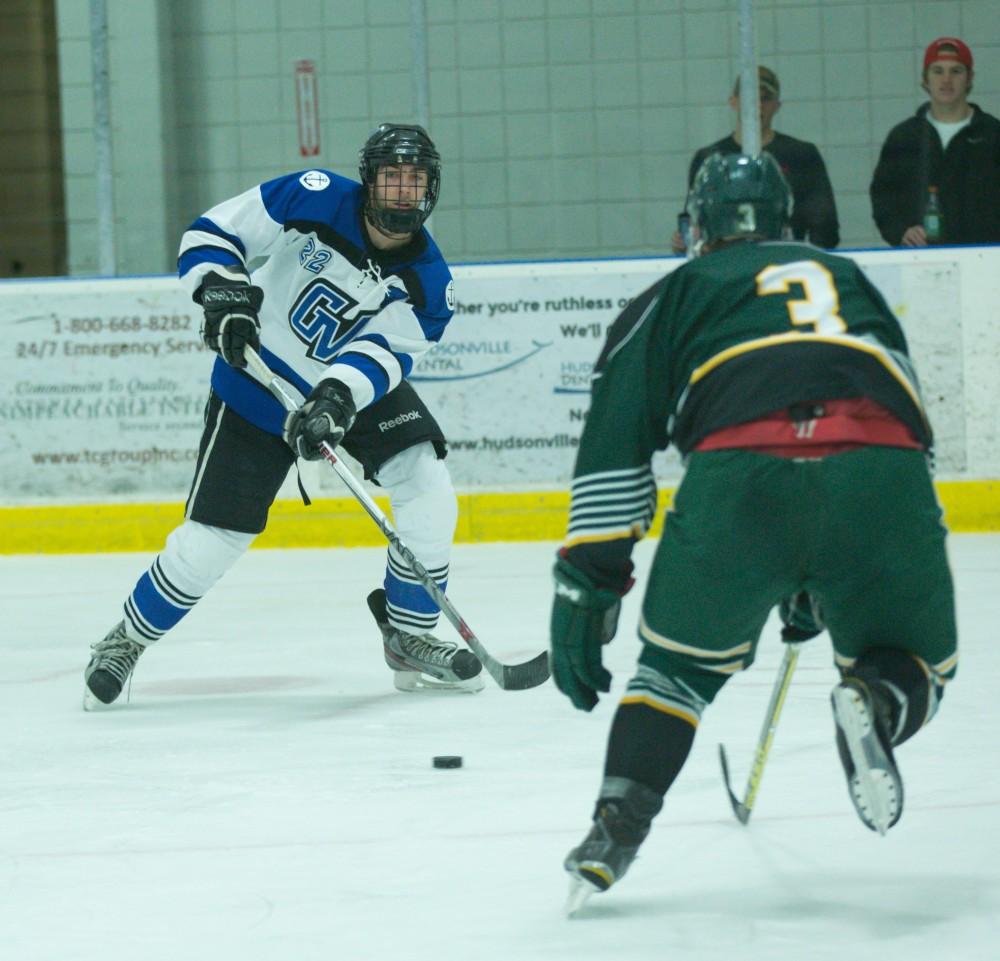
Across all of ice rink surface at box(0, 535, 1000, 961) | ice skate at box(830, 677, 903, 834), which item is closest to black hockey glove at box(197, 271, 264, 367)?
ice rink surface at box(0, 535, 1000, 961)

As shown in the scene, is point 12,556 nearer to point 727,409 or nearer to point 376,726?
point 376,726

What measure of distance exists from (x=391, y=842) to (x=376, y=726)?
0.91m

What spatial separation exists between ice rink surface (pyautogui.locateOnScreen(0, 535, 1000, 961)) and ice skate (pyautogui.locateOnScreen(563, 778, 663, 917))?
0.20 ft

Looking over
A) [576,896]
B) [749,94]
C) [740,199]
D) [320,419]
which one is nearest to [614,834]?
[576,896]

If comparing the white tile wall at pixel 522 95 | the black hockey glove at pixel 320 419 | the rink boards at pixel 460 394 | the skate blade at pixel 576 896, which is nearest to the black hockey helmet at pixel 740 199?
the skate blade at pixel 576 896

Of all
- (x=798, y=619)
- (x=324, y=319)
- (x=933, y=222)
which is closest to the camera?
(x=798, y=619)

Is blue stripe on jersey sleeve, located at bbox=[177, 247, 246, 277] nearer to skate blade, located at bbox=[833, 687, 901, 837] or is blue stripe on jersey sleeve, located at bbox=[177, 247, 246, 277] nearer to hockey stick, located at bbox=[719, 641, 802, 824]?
hockey stick, located at bbox=[719, 641, 802, 824]

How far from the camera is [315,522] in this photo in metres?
6.20

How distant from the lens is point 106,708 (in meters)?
3.56

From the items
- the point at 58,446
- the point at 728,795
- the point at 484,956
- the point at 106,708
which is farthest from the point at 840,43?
the point at 484,956

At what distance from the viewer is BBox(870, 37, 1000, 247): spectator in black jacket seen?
242 inches

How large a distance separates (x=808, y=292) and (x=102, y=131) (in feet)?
15.2

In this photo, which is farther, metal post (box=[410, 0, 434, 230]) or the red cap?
metal post (box=[410, 0, 434, 230])

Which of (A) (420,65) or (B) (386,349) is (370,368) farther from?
(A) (420,65)
